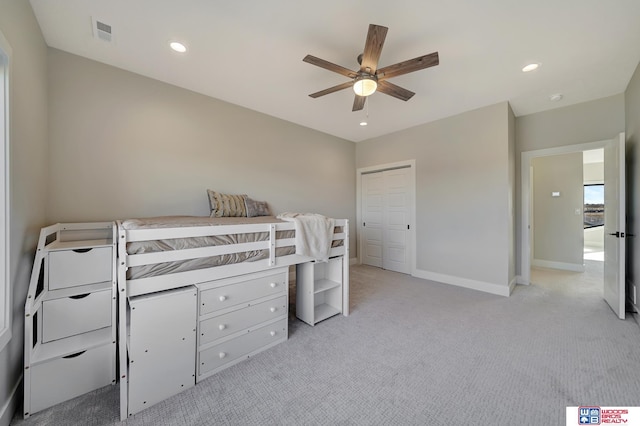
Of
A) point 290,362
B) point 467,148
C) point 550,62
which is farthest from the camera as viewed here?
point 467,148

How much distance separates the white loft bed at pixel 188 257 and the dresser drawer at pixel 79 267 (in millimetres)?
272

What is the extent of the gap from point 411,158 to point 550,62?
2102mm

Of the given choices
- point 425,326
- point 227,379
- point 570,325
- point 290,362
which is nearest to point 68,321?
point 227,379

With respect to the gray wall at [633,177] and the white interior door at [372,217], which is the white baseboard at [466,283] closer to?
the white interior door at [372,217]

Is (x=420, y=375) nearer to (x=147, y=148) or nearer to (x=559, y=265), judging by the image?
(x=147, y=148)

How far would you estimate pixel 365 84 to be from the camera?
213cm

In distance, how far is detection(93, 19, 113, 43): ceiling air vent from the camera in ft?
6.32

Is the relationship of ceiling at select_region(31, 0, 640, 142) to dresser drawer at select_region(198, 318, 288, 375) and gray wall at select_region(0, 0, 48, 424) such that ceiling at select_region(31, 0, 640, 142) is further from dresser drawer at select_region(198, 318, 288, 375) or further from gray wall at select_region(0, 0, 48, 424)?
dresser drawer at select_region(198, 318, 288, 375)

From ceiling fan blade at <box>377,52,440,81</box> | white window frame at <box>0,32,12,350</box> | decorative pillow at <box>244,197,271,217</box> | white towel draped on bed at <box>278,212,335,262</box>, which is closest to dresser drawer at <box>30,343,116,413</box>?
white window frame at <box>0,32,12,350</box>

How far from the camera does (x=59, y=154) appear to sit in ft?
7.29

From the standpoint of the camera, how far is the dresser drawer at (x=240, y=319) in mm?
1778

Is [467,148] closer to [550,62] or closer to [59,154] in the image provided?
[550,62]

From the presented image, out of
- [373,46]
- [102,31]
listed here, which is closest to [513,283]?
[373,46]

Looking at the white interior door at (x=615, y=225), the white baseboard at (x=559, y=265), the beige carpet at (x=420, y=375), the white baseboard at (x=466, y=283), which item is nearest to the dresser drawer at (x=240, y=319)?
the beige carpet at (x=420, y=375)
